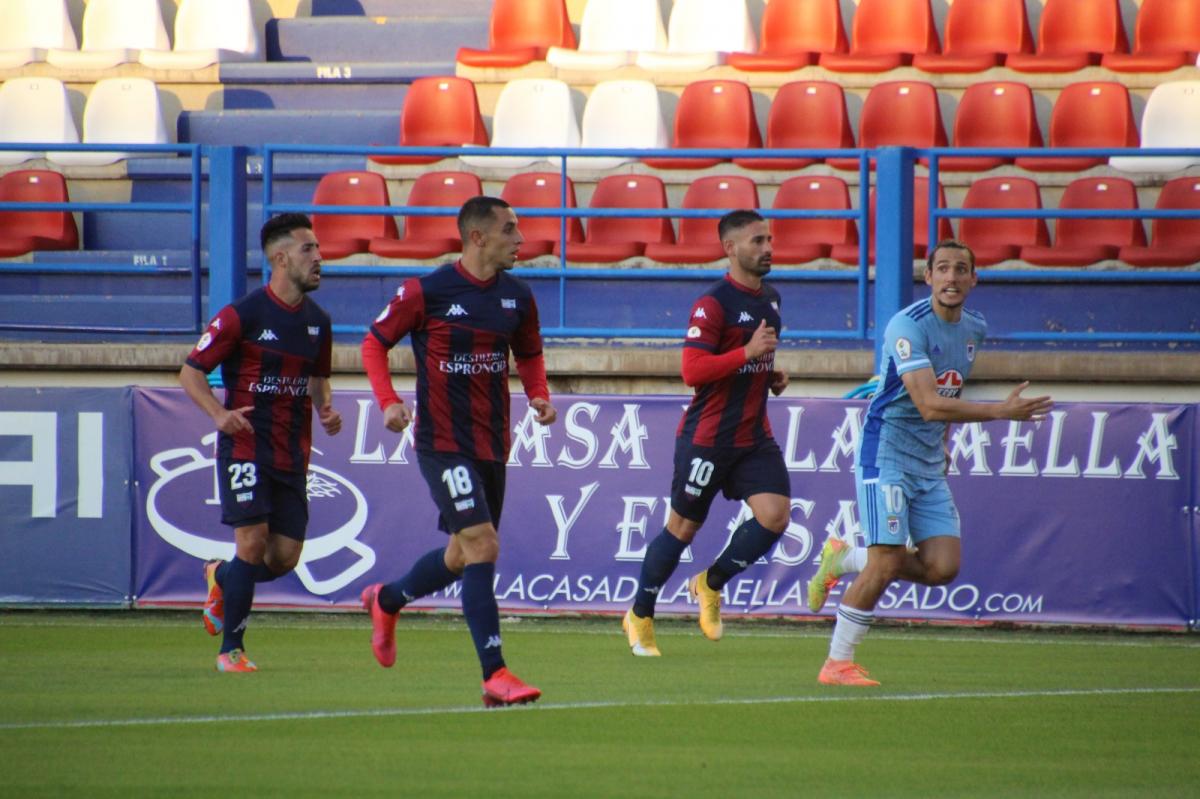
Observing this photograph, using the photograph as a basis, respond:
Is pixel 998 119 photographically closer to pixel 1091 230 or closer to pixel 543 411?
pixel 1091 230

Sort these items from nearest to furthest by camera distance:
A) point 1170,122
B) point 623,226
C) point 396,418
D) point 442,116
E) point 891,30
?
point 396,418 < point 623,226 < point 1170,122 < point 442,116 < point 891,30

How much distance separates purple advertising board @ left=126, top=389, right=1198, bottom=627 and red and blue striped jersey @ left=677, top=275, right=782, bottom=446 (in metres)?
1.83

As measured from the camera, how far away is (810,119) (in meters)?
14.9

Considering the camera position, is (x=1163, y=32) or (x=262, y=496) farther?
(x=1163, y=32)

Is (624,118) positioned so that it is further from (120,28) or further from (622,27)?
(120,28)

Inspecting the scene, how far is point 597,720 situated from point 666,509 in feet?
14.3

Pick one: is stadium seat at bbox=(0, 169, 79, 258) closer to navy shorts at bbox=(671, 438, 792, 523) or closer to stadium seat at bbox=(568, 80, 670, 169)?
stadium seat at bbox=(568, 80, 670, 169)

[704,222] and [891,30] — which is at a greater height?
[891,30]

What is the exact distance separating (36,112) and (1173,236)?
Result: 1001 centimetres

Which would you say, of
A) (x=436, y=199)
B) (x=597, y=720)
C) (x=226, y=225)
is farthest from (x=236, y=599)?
(x=436, y=199)

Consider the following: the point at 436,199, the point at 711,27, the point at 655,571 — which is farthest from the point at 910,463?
the point at 711,27

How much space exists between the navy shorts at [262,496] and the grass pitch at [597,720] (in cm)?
69

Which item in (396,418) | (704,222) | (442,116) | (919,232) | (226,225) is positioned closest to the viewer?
(396,418)

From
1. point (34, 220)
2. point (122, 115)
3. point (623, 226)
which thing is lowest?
point (34, 220)
